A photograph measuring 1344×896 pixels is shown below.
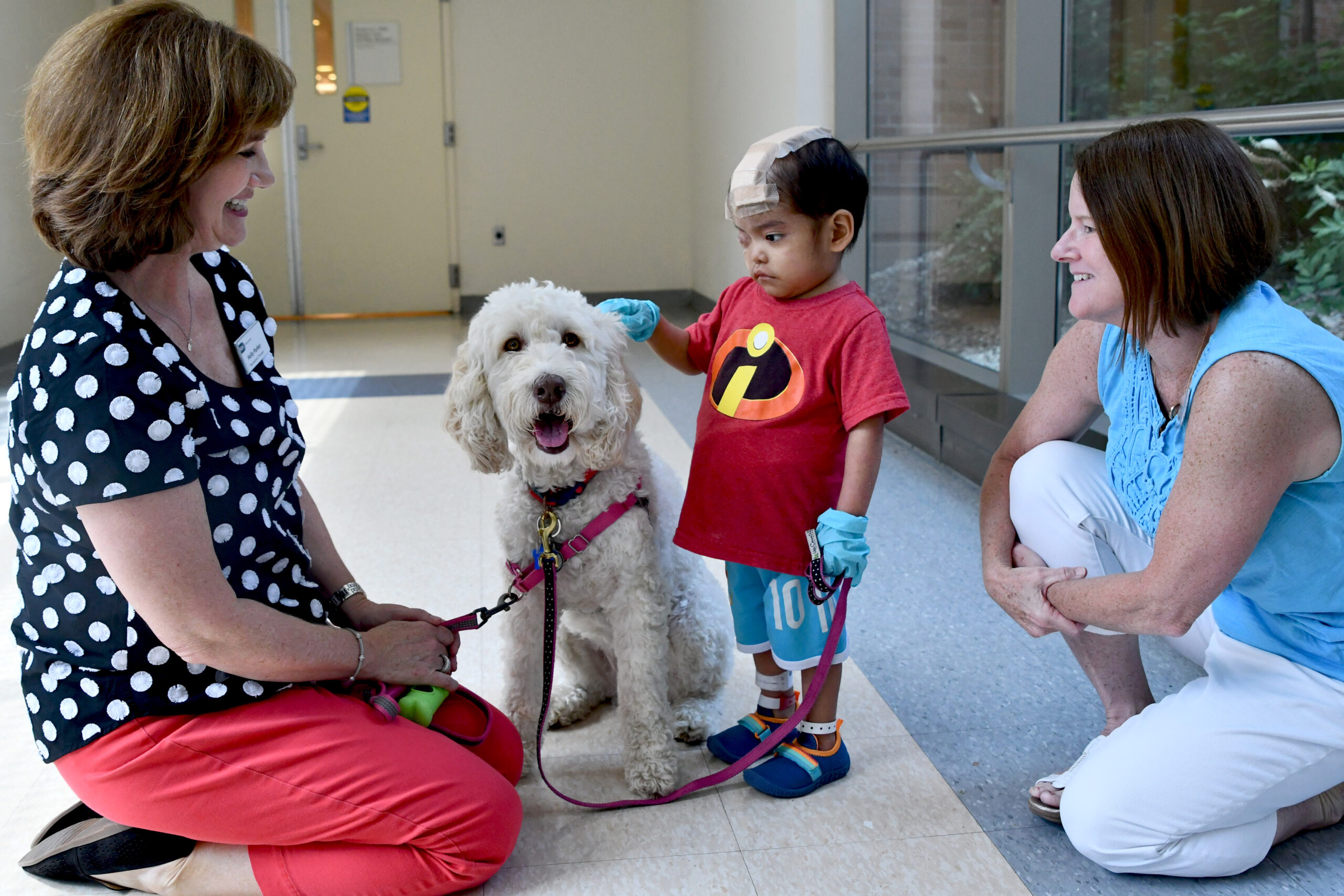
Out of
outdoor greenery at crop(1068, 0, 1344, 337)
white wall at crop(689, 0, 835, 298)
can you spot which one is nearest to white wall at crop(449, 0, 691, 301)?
white wall at crop(689, 0, 835, 298)

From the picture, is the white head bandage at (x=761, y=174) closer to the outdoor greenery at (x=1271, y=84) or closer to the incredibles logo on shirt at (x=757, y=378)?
the incredibles logo on shirt at (x=757, y=378)

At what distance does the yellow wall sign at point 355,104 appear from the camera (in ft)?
26.9

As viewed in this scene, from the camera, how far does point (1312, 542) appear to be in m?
1.39

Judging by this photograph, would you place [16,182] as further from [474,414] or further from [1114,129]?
[1114,129]

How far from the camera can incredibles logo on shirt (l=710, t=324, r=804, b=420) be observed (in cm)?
173

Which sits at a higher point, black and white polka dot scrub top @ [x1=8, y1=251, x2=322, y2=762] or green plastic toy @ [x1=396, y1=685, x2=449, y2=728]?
black and white polka dot scrub top @ [x1=8, y1=251, x2=322, y2=762]

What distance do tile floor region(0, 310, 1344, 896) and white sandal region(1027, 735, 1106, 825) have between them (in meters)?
0.02

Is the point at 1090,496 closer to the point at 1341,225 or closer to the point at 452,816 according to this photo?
the point at 452,816

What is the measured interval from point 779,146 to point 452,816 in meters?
1.05

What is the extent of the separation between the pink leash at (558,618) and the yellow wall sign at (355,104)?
7.31m

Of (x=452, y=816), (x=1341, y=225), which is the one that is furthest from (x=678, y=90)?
(x=452, y=816)

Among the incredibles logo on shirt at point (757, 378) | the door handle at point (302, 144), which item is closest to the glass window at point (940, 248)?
the incredibles logo on shirt at point (757, 378)

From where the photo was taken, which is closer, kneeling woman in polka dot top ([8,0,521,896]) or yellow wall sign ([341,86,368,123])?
kneeling woman in polka dot top ([8,0,521,896])

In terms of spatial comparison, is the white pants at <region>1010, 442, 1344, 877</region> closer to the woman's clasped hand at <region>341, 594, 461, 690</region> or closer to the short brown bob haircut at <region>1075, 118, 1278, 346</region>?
the short brown bob haircut at <region>1075, 118, 1278, 346</region>
